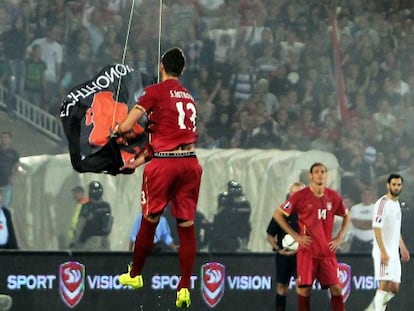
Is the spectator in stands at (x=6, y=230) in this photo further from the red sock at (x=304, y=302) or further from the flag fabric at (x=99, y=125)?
the flag fabric at (x=99, y=125)

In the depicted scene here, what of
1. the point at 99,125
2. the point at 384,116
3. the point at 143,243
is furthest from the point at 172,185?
the point at 384,116

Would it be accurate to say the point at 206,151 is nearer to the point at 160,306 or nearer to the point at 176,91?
the point at 160,306

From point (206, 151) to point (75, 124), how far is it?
6.75 metres

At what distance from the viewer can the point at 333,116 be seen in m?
17.6

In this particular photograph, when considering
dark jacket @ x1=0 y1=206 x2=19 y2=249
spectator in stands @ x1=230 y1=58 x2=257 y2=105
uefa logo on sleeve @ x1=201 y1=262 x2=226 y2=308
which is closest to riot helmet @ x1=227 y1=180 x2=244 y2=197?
uefa logo on sleeve @ x1=201 y1=262 x2=226 y2=308

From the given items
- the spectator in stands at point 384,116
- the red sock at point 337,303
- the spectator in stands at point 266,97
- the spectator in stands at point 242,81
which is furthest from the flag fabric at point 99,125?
the spectator in stands at point 384,116

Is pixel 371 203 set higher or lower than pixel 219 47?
lower

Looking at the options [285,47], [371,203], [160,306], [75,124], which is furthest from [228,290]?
[75,124]

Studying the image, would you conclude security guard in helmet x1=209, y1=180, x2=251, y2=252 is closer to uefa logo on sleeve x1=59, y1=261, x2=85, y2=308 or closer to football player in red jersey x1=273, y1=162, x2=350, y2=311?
uefa logo on sleeve x1=59, y1=261, x2=85, y2=308

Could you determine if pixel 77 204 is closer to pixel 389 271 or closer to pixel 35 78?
pixel 35 78

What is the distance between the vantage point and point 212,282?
54.0 ft

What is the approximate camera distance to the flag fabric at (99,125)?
10.0 m

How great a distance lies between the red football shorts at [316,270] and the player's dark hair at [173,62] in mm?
4774

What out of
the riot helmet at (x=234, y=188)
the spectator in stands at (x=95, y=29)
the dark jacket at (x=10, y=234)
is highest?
the spectator in stands at (x=95, y=29)
